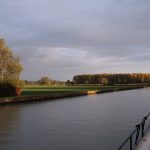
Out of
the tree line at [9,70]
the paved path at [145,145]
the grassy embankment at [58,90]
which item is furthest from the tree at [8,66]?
the paved path at [145,145]

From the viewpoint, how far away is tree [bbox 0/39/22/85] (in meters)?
62.0

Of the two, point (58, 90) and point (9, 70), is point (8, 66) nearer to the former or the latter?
point (9, 70)

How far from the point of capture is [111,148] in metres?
19.0

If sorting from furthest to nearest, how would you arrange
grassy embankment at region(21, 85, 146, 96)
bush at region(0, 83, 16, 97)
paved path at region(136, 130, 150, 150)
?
grassy embankment at region(21, 85, 146, 96), bush at region(0, 83, 16, 97), paved path at region(136, 130, 150, 150)

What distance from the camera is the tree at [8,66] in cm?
6204

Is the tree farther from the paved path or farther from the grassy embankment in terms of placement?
the paved path

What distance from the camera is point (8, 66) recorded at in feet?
206

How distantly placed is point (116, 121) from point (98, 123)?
78.1 inches

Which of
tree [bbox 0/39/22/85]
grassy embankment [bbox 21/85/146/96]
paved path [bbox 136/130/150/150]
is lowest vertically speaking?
paved path [bbox 136/130/150/150]

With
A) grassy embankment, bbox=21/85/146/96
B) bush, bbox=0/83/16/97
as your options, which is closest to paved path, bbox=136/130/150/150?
bush, bbox=0/83/16/97

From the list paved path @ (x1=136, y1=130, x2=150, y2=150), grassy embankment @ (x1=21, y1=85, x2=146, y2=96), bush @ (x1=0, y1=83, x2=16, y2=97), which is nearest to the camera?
paved path @ (x1=136, y1=130, x2=150, y2=150)

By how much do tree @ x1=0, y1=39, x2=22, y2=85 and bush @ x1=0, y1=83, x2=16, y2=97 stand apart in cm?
89

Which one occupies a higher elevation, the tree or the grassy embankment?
the tree

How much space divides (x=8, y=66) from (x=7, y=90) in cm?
404
